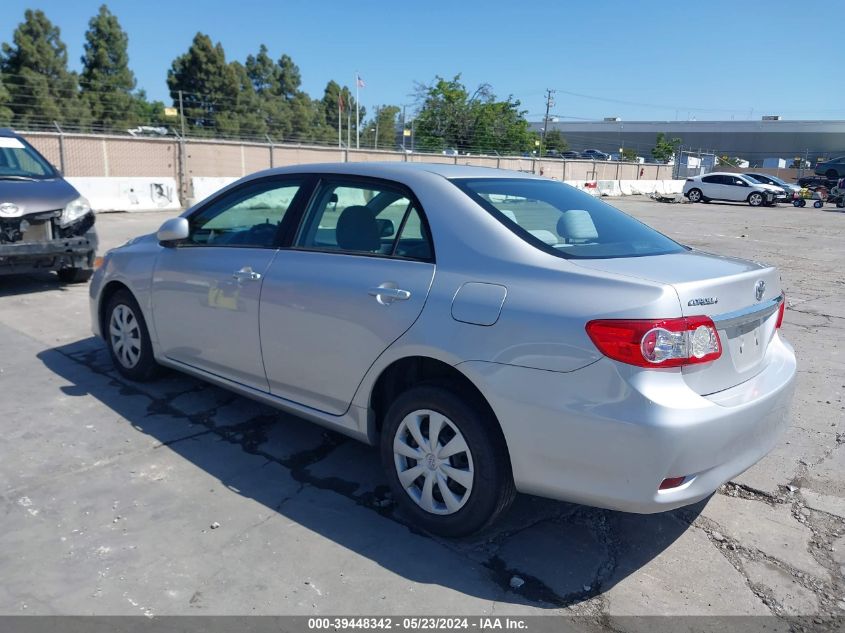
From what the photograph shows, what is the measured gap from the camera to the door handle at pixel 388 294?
3143 millimetres

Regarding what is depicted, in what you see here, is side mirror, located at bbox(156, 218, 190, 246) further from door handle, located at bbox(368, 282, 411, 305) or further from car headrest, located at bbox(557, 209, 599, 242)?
car headrest, located at bbox(557, 209, 599, 242)

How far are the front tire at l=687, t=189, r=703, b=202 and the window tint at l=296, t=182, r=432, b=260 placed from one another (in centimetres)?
3362

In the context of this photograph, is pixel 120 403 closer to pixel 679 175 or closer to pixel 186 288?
pixel 186 288

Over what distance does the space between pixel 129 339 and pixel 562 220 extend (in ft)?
11.0

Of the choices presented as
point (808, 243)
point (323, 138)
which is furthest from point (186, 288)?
point (323, 138)

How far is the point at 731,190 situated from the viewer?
32.5 meters

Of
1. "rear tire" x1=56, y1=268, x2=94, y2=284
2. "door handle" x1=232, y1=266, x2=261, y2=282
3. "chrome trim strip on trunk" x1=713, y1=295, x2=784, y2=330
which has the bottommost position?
"rear tire" x1=56, y1=268, x2=94, y2=284

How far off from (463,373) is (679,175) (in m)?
52.3

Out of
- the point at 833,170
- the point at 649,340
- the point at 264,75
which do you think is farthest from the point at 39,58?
the point at 833,170

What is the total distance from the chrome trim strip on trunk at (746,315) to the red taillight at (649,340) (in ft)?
0.58

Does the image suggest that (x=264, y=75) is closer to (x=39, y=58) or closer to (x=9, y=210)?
(x=39, y=58)

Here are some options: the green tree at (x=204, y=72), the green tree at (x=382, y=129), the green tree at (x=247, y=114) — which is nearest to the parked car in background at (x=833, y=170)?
the green tree at (x=382, y=129)

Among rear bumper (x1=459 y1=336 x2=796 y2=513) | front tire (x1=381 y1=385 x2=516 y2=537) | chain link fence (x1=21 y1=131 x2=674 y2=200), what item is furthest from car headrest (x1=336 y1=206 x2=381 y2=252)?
chain link fence (x1=21 y1=131 x2=674 y2=200)

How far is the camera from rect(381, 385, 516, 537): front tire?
114 inches
